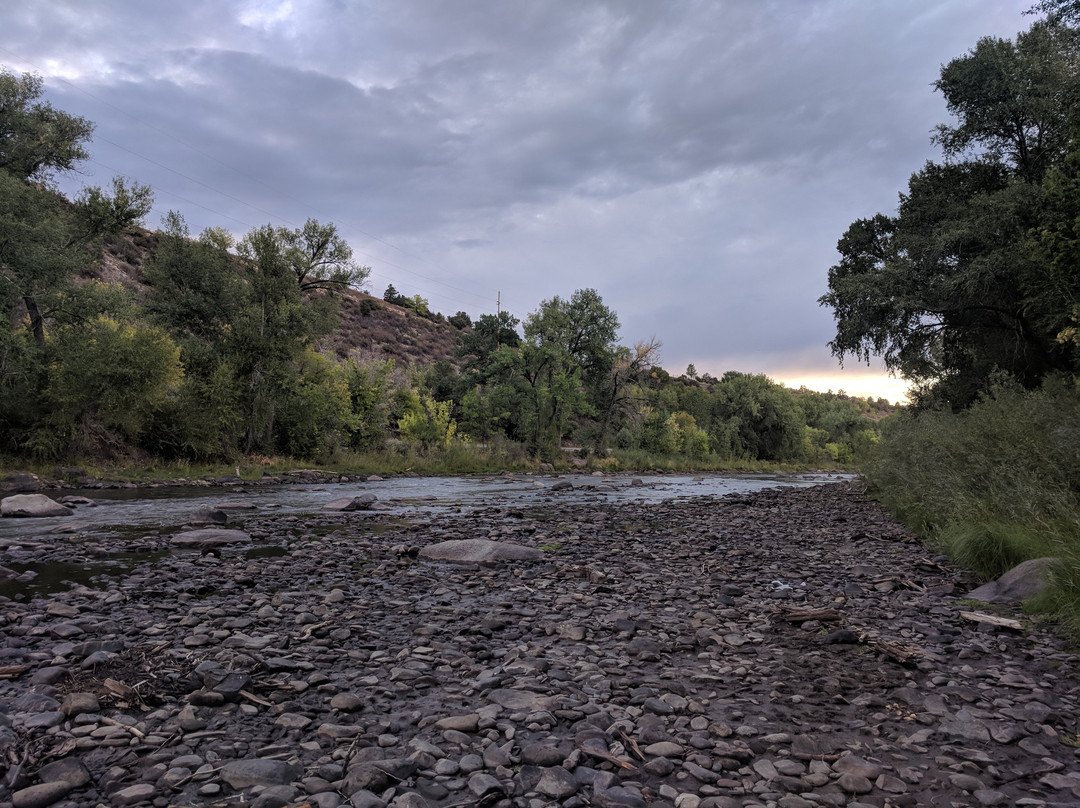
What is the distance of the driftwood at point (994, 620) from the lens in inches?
222

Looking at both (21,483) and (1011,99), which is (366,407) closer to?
(21,483)

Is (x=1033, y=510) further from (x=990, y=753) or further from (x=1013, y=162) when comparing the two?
(x=1013, y=162)

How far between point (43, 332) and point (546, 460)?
34.0m

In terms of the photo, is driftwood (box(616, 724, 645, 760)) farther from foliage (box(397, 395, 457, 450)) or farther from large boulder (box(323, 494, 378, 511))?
foliage (box(397, 395, 457, 450))

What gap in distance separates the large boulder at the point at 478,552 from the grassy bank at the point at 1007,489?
22.6 ft

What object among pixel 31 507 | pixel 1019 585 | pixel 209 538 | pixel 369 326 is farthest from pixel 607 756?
pixel 369 326

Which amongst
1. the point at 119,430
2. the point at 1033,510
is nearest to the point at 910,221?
the point at 1033,510

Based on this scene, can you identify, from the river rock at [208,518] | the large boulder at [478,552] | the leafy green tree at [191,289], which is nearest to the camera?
the large boulder at [478,552]

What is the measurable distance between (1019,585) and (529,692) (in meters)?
6.30

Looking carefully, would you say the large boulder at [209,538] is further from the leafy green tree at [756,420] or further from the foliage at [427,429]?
the leafy green tree at [756,420]

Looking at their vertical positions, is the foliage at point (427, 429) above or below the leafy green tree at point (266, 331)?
below

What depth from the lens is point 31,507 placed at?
14.5 metres

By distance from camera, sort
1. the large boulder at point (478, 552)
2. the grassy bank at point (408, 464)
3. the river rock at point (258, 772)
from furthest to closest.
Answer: the grassy bank at point (408, 464), the large boulder at point (478, 552), the river rock at point (258, 772)

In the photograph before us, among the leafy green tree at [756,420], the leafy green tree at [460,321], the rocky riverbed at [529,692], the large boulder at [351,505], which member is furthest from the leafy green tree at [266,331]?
the leafy green tree at [460,321]
